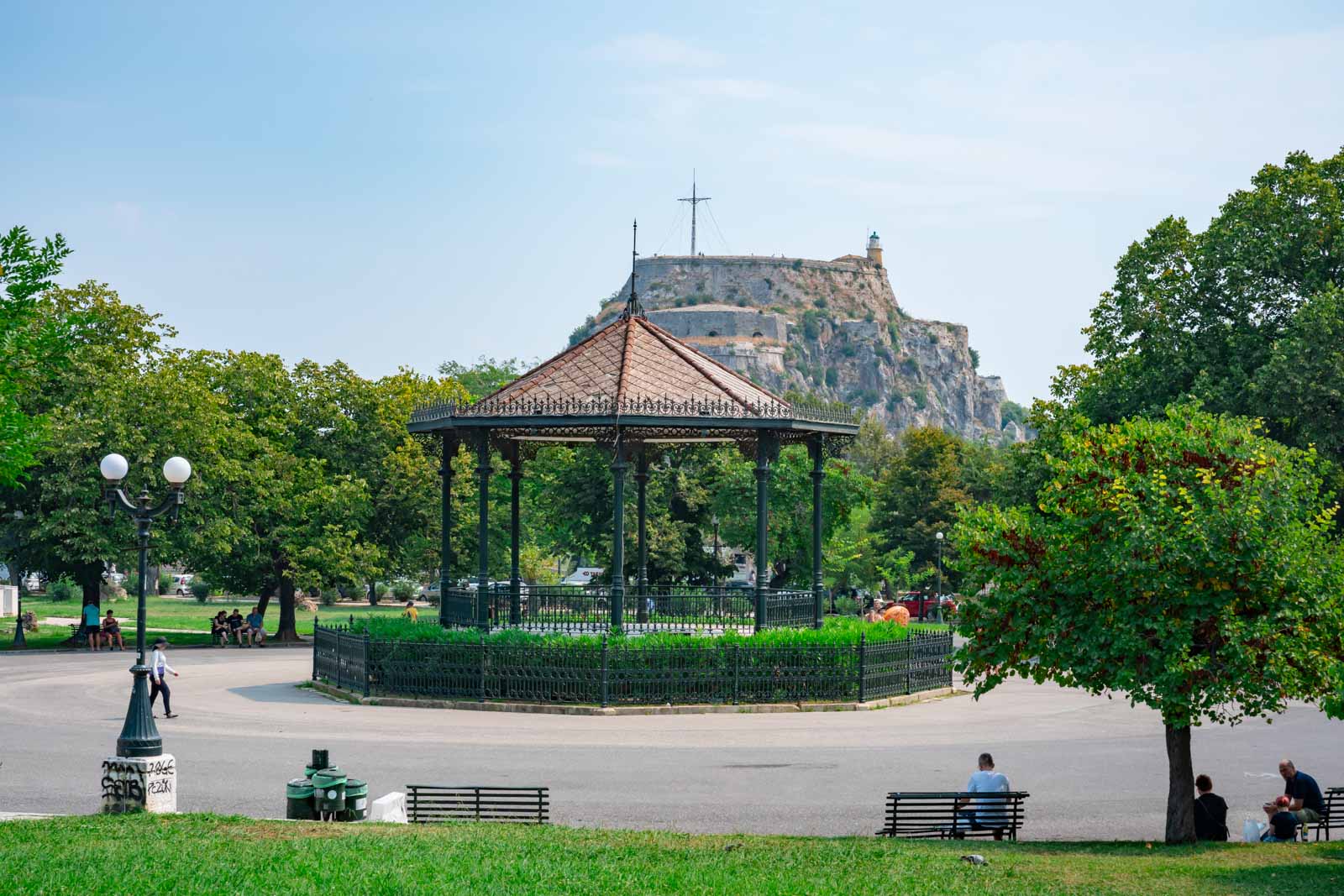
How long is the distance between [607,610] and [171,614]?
133 feet

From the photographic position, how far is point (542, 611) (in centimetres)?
2792

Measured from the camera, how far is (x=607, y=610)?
2823 cm

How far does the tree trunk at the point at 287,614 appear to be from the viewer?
4594cm

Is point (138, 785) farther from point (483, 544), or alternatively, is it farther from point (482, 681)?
point (483, 544)

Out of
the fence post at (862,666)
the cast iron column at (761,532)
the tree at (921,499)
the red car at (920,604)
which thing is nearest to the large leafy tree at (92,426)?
the cast iron column at (761,532)

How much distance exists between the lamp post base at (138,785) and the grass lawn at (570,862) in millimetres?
587

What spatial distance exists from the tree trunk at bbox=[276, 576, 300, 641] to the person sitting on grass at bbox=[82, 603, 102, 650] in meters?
6.42

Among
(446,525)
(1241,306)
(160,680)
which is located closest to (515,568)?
(446,525)

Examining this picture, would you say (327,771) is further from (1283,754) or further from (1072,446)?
(1283,754)

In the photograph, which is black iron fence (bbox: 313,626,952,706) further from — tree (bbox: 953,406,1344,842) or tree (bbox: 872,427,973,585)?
tree (bbox: 872,427,973,585)

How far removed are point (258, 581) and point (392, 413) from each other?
7161 mm

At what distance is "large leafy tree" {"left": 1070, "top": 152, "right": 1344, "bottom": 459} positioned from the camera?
126ft

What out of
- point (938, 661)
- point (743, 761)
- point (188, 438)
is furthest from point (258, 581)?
point (743, 761)

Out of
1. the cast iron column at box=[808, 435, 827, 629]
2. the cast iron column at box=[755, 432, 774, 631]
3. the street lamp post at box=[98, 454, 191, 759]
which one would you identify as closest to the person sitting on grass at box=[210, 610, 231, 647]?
the cast iron column at box=[808, 435, 827, 629]
